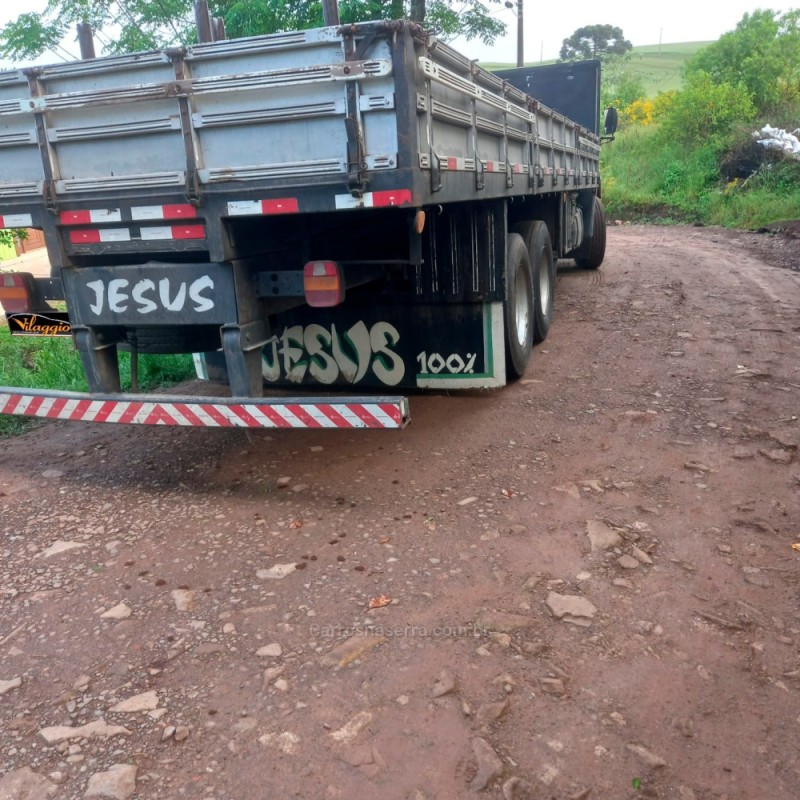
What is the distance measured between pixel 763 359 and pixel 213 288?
4.57m

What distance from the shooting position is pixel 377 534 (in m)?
3.54

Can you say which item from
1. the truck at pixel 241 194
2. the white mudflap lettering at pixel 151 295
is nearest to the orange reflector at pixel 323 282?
the truck at pixel 241 194

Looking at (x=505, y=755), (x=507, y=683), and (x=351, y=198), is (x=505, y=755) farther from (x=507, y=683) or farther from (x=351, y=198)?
(x=351, y=198)

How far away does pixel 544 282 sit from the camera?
269 inches

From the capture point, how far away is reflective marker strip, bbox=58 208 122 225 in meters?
3.70

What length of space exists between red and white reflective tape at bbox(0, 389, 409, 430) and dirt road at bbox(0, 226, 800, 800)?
463 mm

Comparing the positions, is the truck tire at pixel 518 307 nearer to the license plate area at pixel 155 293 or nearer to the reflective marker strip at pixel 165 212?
the license plate area at pixel 155 293

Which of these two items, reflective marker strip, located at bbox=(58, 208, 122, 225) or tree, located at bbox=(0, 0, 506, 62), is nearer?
reflective marker strip, located at bbox=(58, 208, 122, 225)

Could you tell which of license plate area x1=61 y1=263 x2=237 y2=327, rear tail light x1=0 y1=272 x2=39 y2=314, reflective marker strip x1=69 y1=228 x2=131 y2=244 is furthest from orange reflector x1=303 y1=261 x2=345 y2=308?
rear tail light x1=0 y1=272 x2=39 y2=314

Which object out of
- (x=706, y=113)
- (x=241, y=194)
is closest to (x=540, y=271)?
(x=241, y=194)

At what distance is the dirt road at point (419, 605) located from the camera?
2.22 metres

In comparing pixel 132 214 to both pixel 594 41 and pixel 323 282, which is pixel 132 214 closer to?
pixel 323 282

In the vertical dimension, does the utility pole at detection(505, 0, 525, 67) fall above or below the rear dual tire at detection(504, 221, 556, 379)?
above

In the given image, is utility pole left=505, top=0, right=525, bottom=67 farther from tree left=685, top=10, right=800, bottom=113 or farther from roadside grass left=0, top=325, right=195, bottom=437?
roadside grass left=0, top=325, right=195, bottom=437
